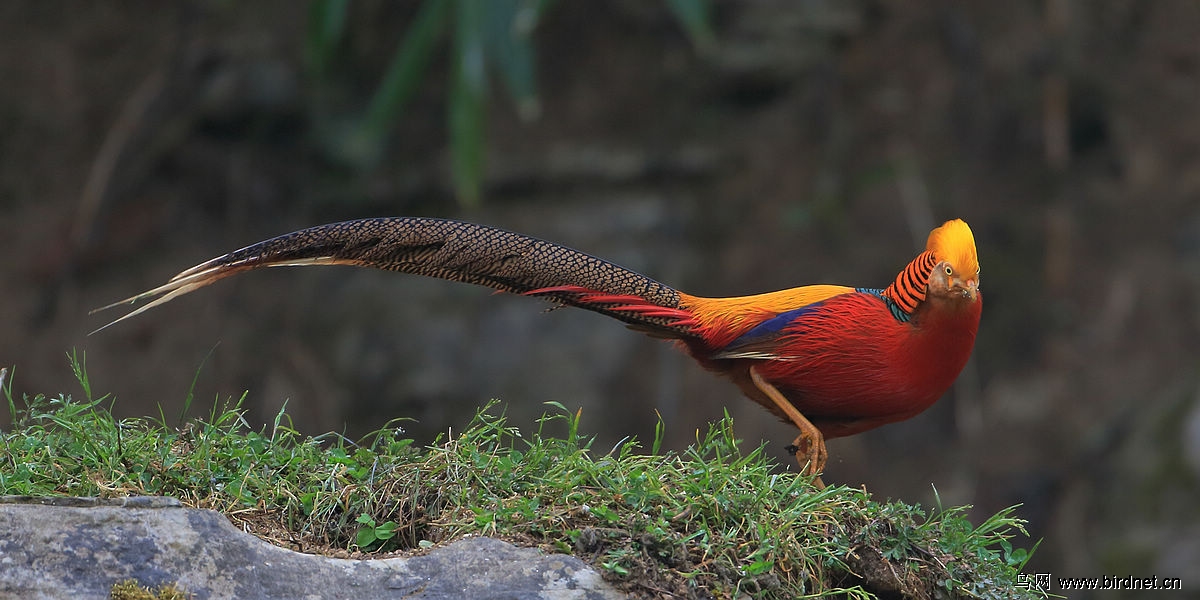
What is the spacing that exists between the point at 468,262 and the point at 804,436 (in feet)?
3.99

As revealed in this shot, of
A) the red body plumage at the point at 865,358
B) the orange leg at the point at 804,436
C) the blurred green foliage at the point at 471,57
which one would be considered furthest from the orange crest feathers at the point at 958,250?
the blurred green foliage at the point at 471,57

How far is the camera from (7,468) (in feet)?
10.5

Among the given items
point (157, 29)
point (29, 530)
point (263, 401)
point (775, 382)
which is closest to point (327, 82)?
point (157, 29)

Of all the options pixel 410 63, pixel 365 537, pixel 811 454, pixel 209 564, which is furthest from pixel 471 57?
pixel 209 564

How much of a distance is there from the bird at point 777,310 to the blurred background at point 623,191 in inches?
173

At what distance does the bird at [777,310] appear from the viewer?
3.67m

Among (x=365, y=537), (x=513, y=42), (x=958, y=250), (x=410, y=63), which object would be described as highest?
(x=513, y=42)

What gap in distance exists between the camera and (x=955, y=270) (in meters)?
3.67

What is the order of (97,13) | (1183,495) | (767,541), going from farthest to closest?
1. (97,13)
2. (1183,495)
3. (767,541)

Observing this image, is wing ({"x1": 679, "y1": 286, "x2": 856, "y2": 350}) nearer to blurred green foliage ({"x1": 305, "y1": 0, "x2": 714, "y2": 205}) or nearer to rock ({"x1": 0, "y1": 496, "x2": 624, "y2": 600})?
rock ({"x1": 0, "y1": 496, "x2": 624, "y2": 600})

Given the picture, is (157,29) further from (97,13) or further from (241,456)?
(241,456)

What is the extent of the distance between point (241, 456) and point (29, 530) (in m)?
0.63

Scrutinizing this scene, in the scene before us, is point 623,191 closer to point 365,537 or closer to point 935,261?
point 935,261

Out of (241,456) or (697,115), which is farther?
(697,115)
